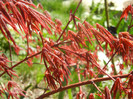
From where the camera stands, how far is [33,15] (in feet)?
1.80

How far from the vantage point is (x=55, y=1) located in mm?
4445

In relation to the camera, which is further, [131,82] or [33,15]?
[131,82]

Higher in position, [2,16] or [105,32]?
[2,16]

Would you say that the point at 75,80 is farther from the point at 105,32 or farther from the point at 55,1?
the point at 55,1

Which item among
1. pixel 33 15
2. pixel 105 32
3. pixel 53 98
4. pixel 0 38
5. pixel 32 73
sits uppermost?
pixel 33 15

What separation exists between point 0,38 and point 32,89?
0.80m

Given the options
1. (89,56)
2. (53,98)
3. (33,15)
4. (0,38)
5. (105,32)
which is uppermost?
(33,15)

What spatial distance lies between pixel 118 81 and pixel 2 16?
1.64ft

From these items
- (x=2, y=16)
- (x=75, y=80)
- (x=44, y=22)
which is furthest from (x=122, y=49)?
(x=75, y=80)

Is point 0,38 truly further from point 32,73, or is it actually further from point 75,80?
point 75,80

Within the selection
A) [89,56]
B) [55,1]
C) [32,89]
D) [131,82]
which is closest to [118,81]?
[131,82]

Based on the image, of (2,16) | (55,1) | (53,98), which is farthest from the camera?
(55,1)

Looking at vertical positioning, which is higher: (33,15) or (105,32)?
(33,15)

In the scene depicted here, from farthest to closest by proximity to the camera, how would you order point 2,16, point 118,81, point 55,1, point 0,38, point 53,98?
point 55,1 → point 0,38 → point 53,98 → point 118,81 → point 2,16
